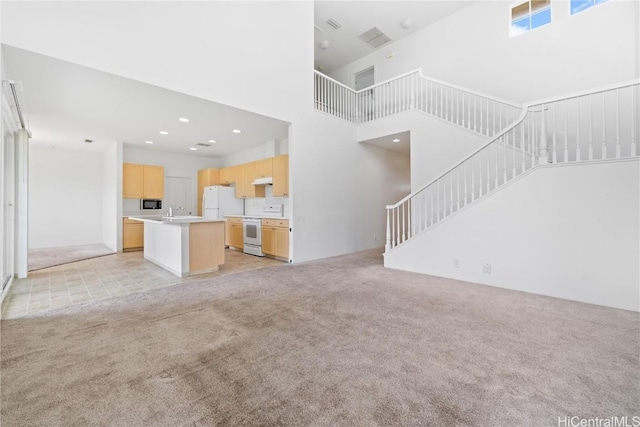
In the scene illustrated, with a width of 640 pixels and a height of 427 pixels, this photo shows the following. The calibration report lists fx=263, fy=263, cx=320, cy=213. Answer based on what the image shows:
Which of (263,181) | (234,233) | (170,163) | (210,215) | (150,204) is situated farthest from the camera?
(170,163)

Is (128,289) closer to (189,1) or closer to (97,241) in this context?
(189,1)

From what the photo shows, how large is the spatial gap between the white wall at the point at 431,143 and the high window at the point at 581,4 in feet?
9.41

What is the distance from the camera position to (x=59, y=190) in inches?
288

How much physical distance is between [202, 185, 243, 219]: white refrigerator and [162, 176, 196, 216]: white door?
914mm

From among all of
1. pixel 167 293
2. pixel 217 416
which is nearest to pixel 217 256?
pixel 167 293

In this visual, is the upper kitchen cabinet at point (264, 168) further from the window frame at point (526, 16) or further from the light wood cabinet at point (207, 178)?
the window frame at point (526, 16)

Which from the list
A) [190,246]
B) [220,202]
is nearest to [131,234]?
[220,202]

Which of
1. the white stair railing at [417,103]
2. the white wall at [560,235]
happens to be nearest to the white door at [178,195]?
the white stair railing at [417,103]

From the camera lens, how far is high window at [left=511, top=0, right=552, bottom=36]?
5164 mm

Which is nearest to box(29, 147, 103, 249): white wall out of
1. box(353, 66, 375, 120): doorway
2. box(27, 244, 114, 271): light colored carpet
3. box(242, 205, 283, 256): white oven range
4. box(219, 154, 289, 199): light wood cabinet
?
box(27, 244, 114, 271): light colored carpet

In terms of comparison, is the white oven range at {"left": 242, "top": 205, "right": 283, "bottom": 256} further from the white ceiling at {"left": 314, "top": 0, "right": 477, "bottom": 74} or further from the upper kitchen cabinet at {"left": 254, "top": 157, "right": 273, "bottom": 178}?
the white ceiling at {"left": 314, "top": 0, "right": 477, "bottom": 74}

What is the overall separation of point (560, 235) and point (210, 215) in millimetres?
7585

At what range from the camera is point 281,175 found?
6180mm

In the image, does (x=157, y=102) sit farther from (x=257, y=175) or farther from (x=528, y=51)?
(x=528, y=51)
